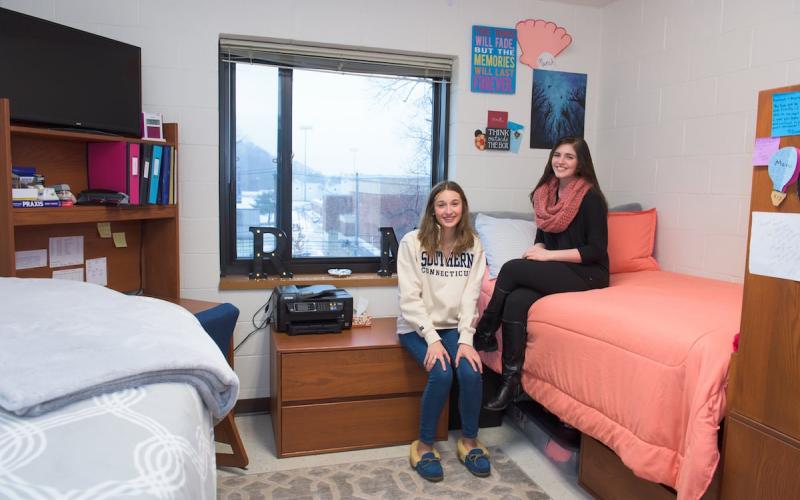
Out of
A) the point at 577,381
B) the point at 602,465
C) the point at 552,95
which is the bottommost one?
the point at 602,465

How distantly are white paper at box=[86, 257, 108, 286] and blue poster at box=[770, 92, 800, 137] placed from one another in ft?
7.86

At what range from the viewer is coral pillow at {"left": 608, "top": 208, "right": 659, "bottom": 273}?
278 centimetres

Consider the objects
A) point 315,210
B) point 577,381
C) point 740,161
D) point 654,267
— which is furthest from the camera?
point 315,210

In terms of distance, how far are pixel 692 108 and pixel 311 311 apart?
2.02 metres

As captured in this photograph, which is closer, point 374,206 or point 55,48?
point 55,48

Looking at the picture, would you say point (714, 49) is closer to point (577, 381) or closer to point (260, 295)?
point (577, 381)

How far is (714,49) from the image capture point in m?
2.61

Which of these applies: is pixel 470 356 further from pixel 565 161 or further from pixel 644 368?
pixel 565 161

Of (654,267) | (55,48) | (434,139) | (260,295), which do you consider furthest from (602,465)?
(55,48)

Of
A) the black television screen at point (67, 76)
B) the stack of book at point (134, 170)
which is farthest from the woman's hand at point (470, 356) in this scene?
the black television screen at point (67, 76)

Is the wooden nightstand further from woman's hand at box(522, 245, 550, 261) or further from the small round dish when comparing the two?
woman's hand at box(522, 245, 550, 261)

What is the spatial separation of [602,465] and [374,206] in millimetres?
1782

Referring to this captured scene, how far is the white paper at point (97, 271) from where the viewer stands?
238 centimetres

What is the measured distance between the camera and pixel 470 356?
7.60 ft
